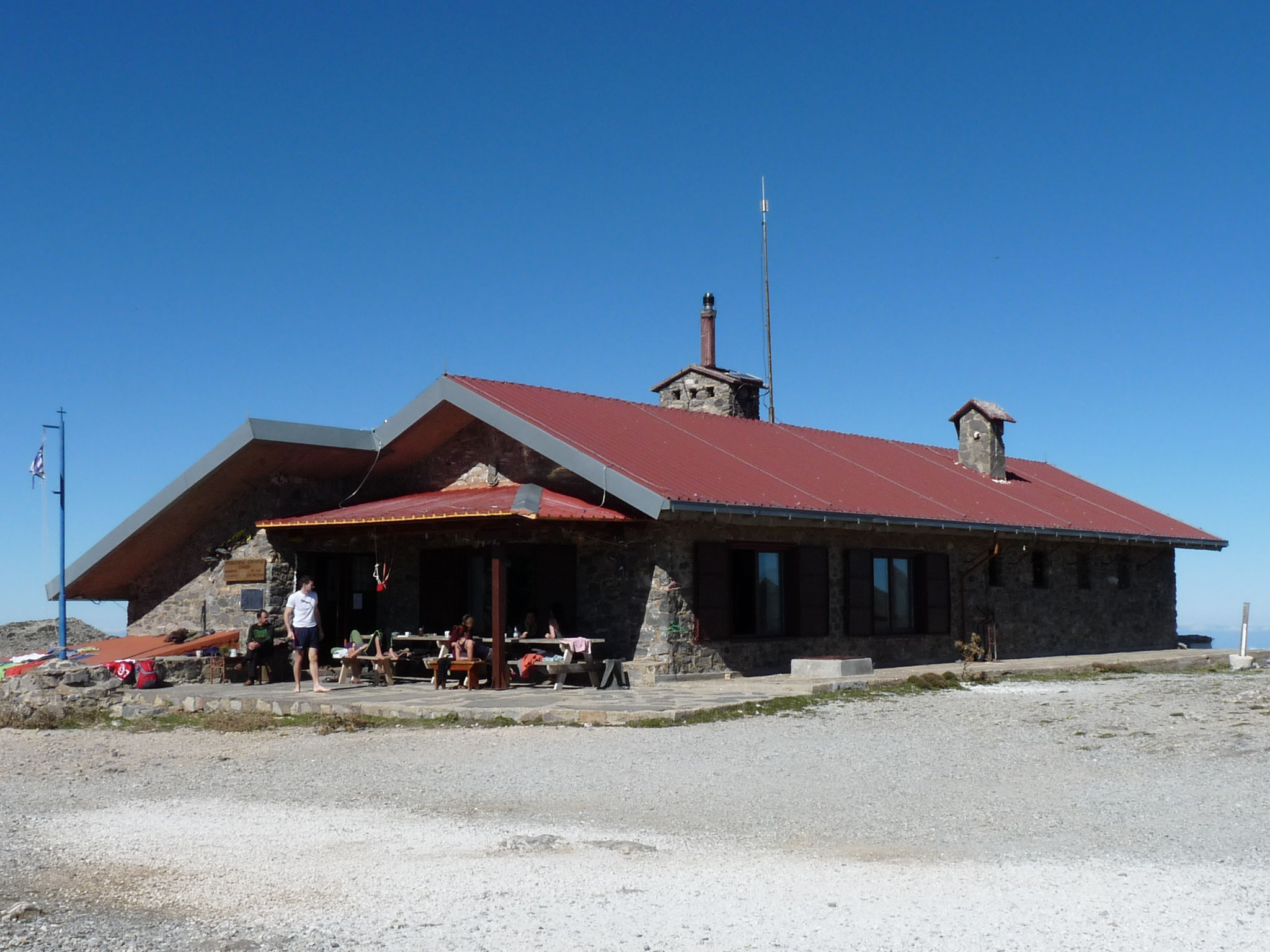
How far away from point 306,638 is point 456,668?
179 centimetres

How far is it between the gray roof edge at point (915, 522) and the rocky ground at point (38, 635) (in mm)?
13288

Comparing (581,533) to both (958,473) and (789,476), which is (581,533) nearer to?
(789,476)

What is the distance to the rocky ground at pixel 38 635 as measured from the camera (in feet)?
75.2

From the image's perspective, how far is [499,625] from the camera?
1452 cm

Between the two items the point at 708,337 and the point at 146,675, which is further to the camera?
the point at 708,337

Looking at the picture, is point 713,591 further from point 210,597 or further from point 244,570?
point 210,597

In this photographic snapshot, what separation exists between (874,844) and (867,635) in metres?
11.9

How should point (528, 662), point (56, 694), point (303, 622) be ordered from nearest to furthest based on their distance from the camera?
1. point (56, 694)
2. point (303, 622)
3. point (528, 662)

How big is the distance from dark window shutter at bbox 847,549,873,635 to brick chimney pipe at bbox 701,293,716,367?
320 inches

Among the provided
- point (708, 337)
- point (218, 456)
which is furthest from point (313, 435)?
point (708, 337)

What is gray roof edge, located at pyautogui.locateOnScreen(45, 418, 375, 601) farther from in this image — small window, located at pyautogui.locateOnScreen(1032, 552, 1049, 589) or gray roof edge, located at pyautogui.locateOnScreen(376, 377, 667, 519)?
small window, located at pyautogui.locateOnScreen(1032, 552, 1049, 589)

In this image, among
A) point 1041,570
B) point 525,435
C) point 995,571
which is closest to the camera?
point 525,435

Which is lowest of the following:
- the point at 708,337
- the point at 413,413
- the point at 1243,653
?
the point at 1243,653

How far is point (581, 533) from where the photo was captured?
15.6 meters
